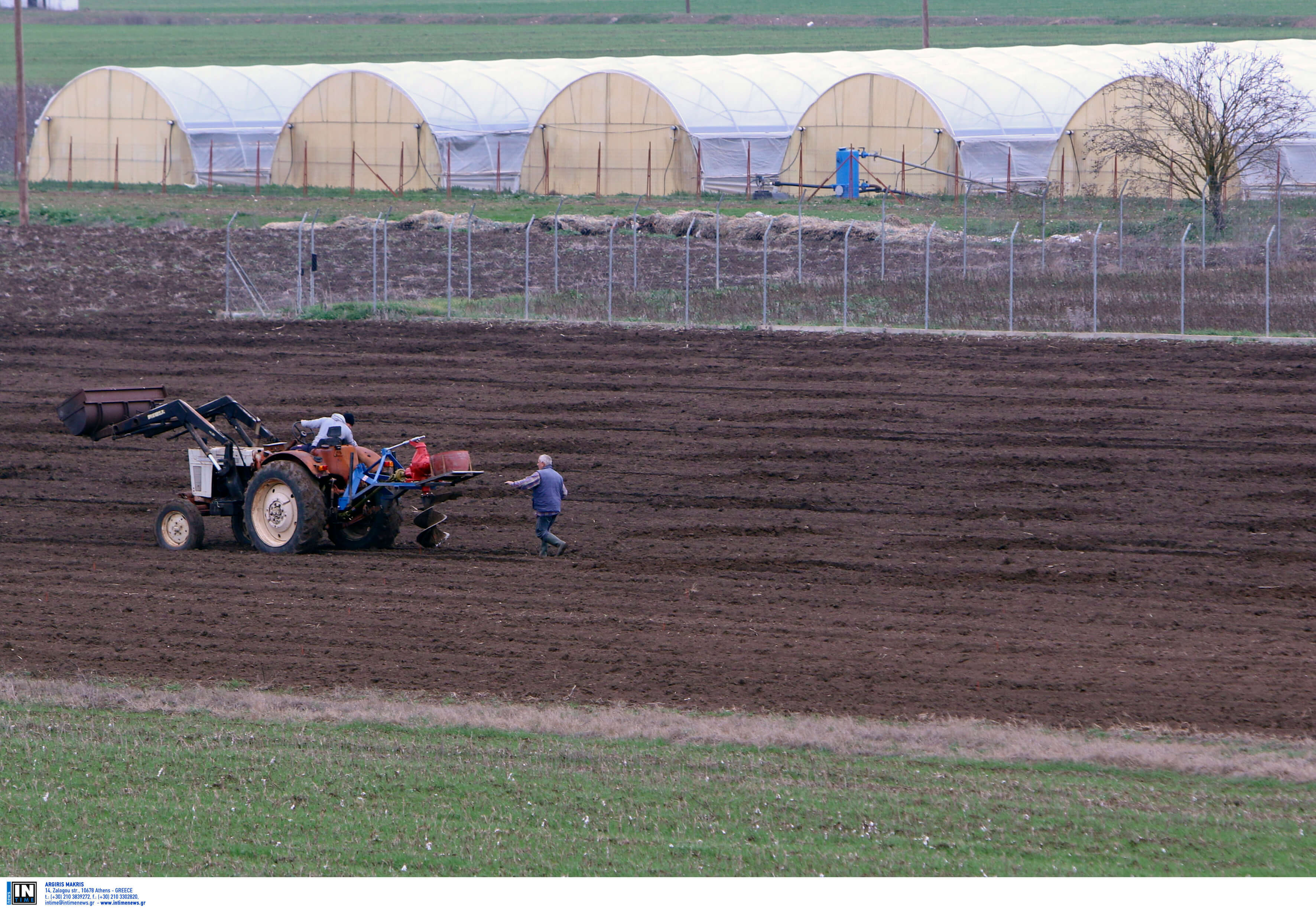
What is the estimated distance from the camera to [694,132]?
165 ft

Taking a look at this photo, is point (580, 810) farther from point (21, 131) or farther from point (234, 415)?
point (21, 131)

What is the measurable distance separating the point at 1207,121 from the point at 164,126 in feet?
112

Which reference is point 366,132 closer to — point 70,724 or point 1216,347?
point 1216,347

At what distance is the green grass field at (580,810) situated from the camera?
7.68m

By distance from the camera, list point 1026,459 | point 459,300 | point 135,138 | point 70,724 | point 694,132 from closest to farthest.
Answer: point 70,724, point 1026,459, point 459,300, point 694,132, point 135,138

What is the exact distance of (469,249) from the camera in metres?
31.7

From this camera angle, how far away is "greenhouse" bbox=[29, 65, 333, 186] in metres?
53.1

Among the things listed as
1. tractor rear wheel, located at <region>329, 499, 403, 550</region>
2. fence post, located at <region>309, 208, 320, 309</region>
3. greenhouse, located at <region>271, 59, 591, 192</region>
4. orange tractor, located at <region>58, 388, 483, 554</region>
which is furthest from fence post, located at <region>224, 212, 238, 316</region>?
tractor rear wheel, located at <region>329, 499, 403, 550</region>

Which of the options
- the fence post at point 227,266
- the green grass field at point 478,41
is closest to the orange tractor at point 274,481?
the fence post at point 227,266

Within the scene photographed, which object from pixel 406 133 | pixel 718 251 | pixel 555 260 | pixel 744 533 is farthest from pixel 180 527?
pixel 406 133

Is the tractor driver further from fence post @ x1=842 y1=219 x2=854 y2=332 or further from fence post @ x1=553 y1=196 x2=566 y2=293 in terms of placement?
fence post @ x1=553 y1=196 x2=566 y2=293

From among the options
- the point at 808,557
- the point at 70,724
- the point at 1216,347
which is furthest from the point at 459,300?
the point at 70,724

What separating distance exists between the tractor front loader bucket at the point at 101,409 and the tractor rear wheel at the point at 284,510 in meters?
1.61

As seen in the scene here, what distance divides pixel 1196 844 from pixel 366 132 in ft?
157
